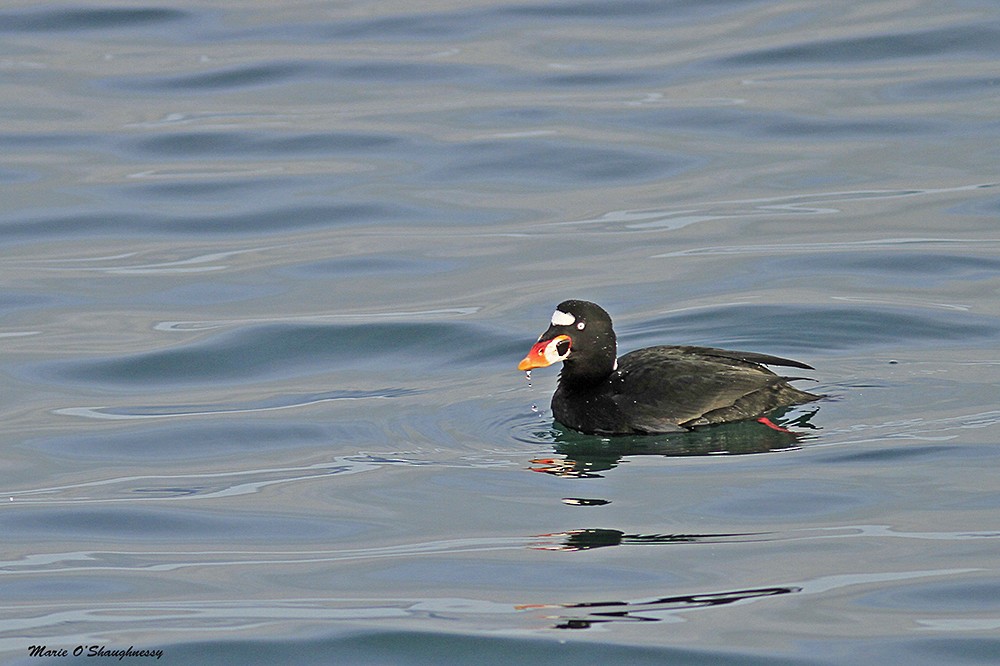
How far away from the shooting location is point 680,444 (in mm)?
9227

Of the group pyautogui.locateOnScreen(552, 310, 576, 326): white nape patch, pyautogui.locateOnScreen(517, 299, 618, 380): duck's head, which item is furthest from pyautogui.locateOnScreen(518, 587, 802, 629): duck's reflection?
pyautogui.locateOnScreen(552, 310, 576, 326): white nape patch

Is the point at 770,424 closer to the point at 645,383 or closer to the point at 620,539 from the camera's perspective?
the point at 645,383

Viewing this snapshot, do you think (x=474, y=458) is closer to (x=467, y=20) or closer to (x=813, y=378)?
(x=813, y=378)

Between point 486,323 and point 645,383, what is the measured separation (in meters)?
2.86

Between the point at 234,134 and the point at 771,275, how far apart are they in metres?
7.85

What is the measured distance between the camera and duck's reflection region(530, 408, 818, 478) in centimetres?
905

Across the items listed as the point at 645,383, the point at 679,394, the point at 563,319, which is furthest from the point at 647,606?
the point at 563,319

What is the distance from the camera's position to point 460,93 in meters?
19.9

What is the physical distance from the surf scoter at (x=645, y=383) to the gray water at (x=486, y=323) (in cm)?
15

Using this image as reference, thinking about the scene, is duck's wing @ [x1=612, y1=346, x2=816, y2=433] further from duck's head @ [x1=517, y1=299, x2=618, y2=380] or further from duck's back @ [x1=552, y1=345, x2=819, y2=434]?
duck's head @ [x1=517, y1=299, x2=618, y2=380]

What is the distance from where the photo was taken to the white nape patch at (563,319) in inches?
380
